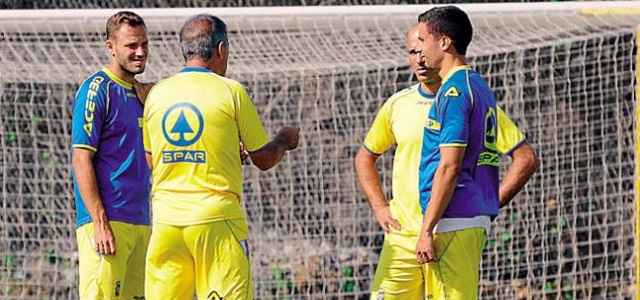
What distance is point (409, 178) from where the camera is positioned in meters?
5.90

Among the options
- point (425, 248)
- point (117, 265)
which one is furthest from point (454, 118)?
point (117, 265)

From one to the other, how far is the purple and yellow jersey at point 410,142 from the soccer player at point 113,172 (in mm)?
1141

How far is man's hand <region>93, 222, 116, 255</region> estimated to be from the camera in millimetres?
5703

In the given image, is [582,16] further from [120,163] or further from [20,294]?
[20,294]

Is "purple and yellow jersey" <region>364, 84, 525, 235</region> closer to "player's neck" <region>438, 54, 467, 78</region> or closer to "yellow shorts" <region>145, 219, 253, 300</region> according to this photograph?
"player's neck" <region>438, 54, 467, 78</region>

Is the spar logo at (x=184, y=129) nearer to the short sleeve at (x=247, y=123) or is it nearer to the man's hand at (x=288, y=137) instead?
the short sleeve at (x=247, y=123)

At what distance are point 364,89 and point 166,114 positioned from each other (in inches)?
140

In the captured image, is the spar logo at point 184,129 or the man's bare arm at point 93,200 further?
the man's bare arm at point 93,200

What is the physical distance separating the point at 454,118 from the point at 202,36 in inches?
42.7

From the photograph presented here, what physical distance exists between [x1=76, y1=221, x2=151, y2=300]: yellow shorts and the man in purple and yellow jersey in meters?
1.34

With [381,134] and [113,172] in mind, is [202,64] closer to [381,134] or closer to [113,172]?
[113,172]

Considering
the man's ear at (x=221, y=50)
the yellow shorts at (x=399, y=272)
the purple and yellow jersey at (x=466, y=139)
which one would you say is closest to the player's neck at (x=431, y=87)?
the purple and yellow jersey at (x=466, y=139)

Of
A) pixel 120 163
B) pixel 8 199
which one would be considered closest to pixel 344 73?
pixel 8 199

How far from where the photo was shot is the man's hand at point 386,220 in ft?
19.5
